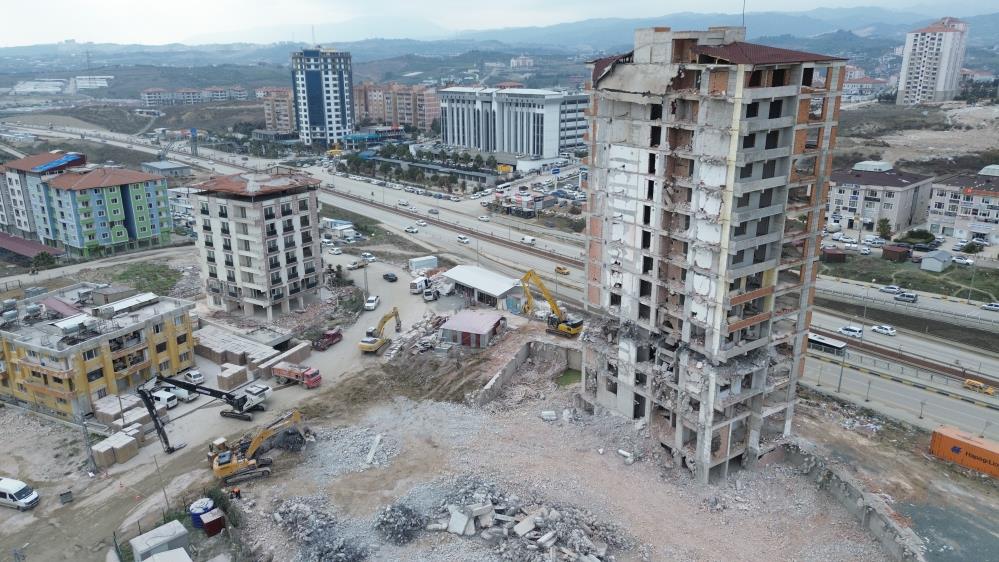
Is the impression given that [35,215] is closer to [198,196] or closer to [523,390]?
[198,196]

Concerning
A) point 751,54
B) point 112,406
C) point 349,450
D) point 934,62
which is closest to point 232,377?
point 112,406

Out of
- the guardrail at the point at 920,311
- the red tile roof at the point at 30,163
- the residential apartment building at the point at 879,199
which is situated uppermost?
the red tile roof at the point at 30,163

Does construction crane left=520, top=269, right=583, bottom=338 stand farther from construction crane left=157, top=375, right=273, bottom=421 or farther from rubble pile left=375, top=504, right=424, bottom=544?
rubble pile left=375, top=504, right=424, bottom=544

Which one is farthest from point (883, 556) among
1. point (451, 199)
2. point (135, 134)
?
point (135, 134)

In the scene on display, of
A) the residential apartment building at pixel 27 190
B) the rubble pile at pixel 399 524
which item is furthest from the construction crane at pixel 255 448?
the residential apartment building at pixel 27 190

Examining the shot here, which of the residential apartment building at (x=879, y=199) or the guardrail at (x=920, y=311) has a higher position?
the residential apartment building at (x=879, y=199)

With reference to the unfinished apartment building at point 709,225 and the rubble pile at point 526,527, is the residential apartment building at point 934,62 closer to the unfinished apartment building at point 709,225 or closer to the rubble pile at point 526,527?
the unfinished apartment building at point 709,225

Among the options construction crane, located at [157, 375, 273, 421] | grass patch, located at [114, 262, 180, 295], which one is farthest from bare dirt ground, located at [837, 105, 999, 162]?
construction crane, located at [157, 375, 273, 421]
